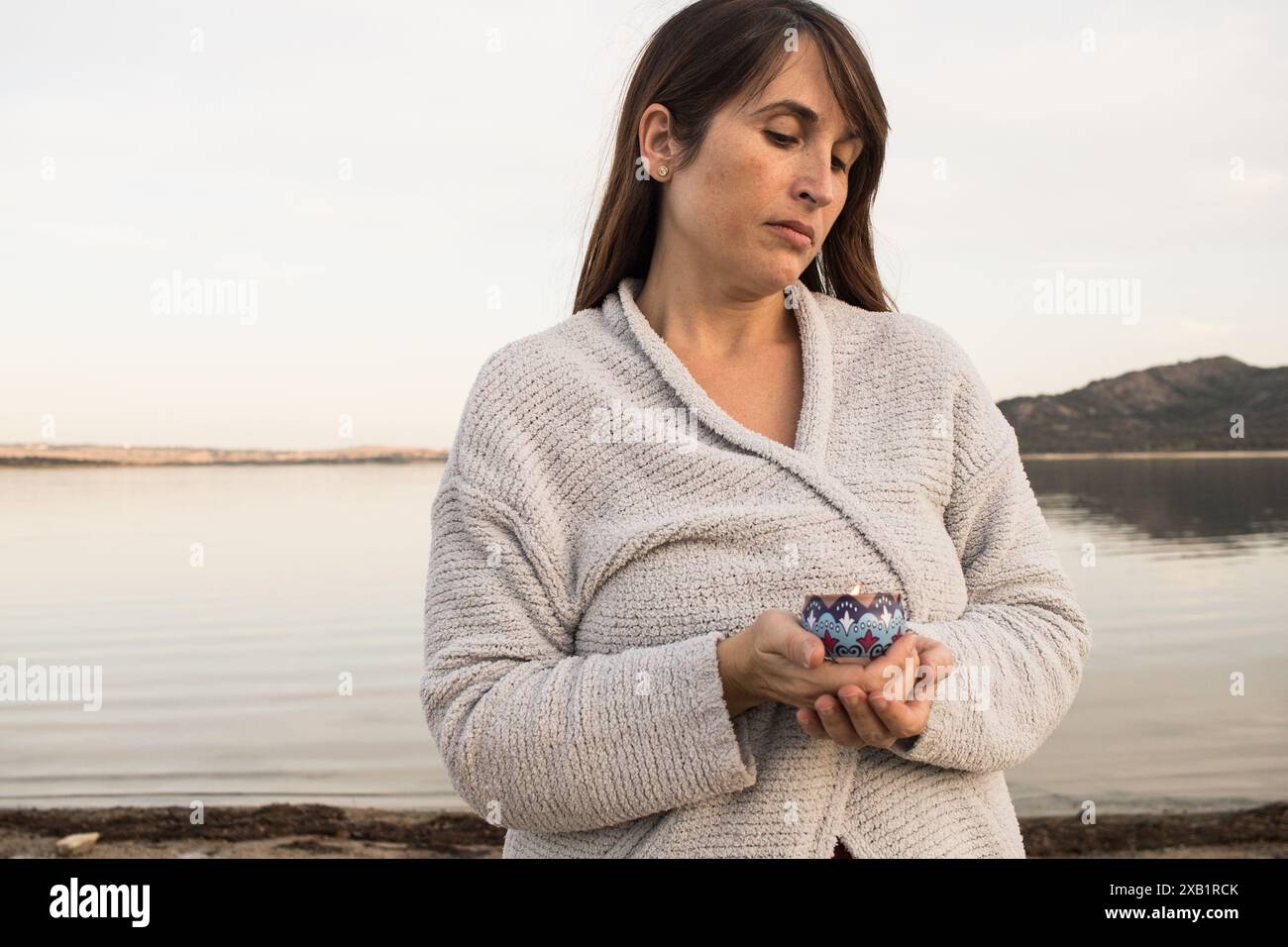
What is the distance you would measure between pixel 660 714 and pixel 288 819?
5.67 metres

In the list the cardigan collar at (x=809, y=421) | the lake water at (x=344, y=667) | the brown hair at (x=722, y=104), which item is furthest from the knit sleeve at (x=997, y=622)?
the lake water at (x=344, y=667)

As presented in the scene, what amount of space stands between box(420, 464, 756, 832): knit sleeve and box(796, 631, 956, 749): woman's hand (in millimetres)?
172

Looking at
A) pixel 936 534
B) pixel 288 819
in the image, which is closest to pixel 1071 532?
pixel 288 819

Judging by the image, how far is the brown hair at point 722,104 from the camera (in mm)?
2123

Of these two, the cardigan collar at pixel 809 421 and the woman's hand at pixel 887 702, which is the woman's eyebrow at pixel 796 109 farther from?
the woman's hand at pixel 887 702

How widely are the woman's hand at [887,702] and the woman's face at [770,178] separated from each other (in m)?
0.69

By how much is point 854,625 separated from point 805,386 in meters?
0.59

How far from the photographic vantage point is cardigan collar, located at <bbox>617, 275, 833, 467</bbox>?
2.12m

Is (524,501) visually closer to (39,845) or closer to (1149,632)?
(39,845)

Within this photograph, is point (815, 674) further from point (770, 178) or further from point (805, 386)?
point (770, 178)

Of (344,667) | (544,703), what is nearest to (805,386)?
(544,703)

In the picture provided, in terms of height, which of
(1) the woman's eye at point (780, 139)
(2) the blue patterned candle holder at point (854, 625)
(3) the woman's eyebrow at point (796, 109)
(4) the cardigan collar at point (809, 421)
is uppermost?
(3) the woman's eyebrow at point (796, 109)

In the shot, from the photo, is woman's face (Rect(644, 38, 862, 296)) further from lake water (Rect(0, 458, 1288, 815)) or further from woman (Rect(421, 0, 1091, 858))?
lake water (Rect(0, 458, 1288, 815))

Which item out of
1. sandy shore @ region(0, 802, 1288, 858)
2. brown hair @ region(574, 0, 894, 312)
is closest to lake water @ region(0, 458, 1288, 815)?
sandy shore @ region(0, 802, 1288, 858)
